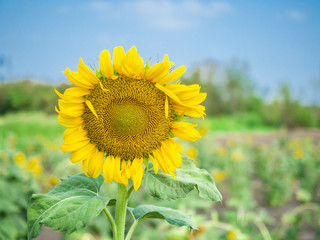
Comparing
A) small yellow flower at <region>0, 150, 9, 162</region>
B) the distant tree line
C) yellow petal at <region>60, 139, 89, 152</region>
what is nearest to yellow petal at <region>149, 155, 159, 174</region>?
yellow petal at <region>60, 139, 89, 152</region>

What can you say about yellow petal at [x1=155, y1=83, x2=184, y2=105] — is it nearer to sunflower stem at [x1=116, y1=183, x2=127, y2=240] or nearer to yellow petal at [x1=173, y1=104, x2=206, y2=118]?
yellow petal at [x1=173, y1=104, x2=206, y2=118]

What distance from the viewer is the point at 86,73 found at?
930 millimetres

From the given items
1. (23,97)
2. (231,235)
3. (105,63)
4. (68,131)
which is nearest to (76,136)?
(68,131)

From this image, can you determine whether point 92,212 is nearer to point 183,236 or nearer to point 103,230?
point 183,236

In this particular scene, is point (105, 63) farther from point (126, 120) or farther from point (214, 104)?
point (214, 104)

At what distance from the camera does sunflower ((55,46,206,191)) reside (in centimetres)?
95

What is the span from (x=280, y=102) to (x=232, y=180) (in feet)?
27.6

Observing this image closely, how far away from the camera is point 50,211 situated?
91 cm

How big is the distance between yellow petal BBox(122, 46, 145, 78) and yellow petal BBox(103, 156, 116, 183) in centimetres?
26

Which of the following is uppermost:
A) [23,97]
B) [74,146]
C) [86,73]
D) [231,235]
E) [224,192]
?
[86,73]

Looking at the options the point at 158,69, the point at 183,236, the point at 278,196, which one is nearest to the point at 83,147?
the point at 158,69

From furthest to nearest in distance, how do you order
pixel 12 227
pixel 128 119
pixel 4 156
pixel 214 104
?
pixel 214 104
pixel 4 156
pixel 12 227
pixel 128 119

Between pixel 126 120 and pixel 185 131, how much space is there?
184 millimetres

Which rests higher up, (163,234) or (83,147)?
(83,147)
